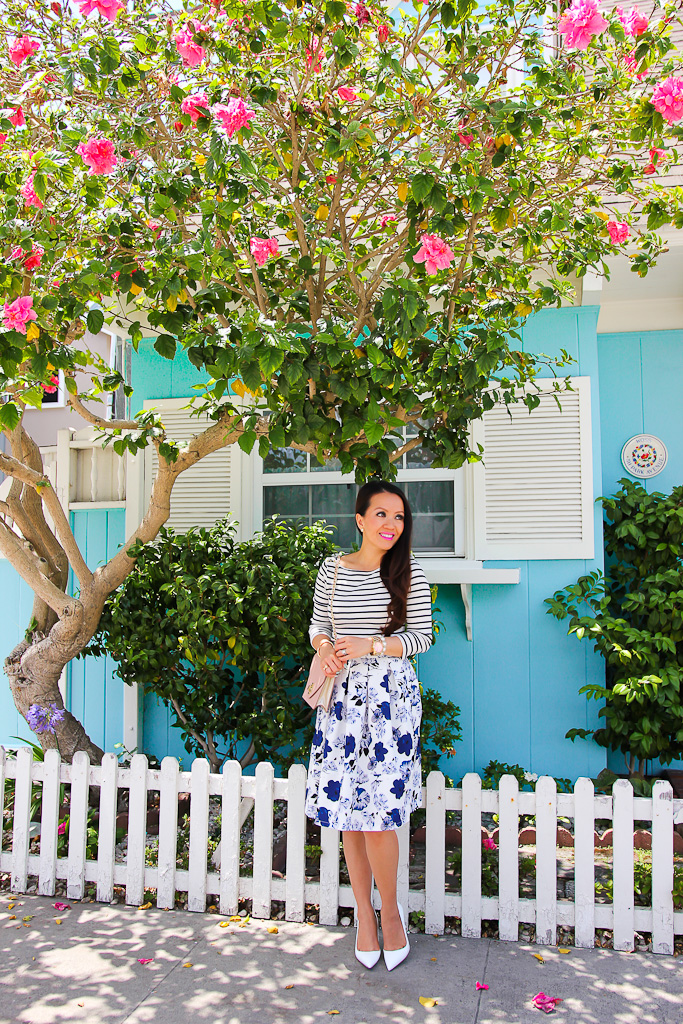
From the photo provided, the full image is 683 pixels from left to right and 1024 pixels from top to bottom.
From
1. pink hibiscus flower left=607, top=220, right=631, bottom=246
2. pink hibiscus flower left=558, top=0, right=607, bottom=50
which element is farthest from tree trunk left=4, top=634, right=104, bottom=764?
pink hibiscus flower left=558, top=0, right=607, bottom=50

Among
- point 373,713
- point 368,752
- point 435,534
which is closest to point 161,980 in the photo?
point 368,752

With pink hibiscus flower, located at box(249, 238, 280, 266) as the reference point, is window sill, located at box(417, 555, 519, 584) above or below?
below

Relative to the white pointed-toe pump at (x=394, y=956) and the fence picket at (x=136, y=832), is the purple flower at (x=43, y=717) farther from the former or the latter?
the white pointed-toe pump at (x=394, y=956)

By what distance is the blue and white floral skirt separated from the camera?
283 cm

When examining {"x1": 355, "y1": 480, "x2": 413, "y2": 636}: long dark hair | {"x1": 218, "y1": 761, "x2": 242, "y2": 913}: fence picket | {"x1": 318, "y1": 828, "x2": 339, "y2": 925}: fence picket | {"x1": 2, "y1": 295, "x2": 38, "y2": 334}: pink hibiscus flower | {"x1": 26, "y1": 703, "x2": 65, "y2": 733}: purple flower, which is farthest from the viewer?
{"x1": 26, "y1": 703, "x2": 65, "y2": 733}: purple flower

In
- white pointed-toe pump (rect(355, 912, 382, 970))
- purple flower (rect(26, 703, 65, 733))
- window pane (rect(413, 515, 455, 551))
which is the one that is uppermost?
window pane (rect(413, 515, 455, 551))

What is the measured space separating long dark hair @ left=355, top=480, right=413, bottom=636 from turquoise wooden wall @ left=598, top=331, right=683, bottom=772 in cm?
238

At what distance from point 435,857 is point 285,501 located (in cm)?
257

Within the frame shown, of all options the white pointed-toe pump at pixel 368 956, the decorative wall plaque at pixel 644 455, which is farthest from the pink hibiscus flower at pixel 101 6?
the decorative wall plaque at pixel 644 455

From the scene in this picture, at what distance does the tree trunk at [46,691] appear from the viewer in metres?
4.19

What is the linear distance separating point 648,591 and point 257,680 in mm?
2268

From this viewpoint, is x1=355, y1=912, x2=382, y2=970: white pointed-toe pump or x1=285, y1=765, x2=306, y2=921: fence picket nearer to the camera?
x1=355, y1=912, x2=382, y2=970: white pointed-toe pump

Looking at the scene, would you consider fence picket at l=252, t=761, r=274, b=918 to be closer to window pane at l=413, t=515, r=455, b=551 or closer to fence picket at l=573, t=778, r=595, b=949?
fence picket at l=573, t=778, r=595, b=949

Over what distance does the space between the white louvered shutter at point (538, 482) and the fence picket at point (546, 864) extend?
175cm
